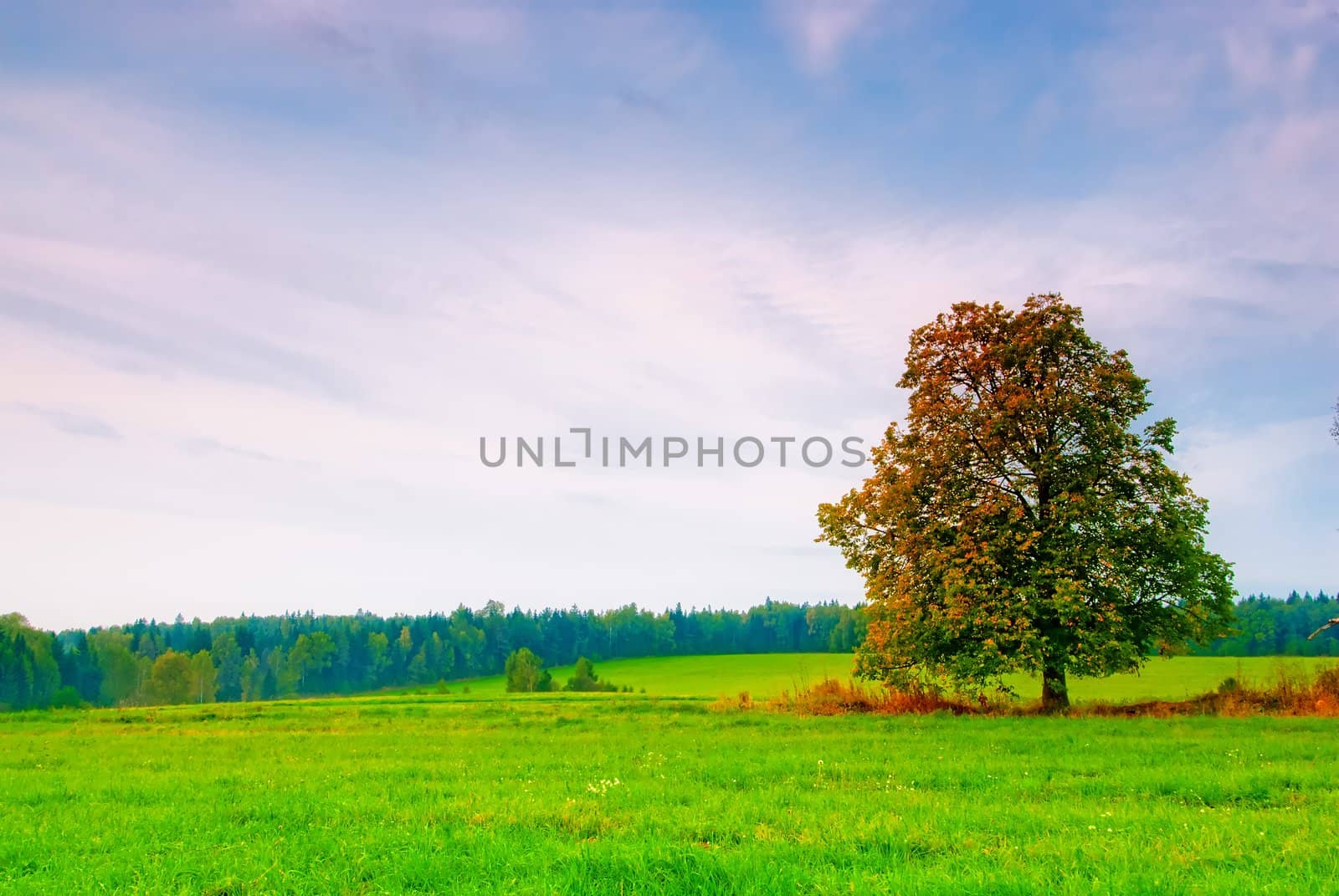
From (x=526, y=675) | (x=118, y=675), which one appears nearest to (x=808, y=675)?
(x=526, y=675)

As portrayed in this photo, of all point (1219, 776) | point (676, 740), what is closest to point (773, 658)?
point (676, 740)

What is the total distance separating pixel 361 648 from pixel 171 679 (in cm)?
3561

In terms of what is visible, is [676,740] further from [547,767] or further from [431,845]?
[431,845]

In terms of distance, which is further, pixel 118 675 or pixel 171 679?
pixel 118 675

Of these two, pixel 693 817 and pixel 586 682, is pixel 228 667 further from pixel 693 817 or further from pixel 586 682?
pixel 693 817

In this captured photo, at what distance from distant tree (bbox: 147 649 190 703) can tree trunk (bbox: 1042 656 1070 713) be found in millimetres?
136926

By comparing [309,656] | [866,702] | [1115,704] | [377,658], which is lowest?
[377,658]

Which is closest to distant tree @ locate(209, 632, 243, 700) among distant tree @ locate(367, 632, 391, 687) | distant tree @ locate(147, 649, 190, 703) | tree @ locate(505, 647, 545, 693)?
distant tree @ locate(147, 649, 190, 703)

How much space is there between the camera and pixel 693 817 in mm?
8711

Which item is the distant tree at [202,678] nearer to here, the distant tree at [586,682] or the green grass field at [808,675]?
the green grass field at [808,675]

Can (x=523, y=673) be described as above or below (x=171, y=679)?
above

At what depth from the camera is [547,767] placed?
565 inches

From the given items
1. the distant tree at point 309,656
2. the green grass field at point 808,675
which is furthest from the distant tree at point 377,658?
the green grass field at point 808,675

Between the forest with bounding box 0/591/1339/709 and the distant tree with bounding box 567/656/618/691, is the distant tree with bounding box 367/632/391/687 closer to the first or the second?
the forest with bounding box 0/591/1339/709
